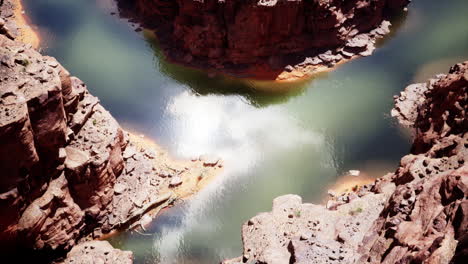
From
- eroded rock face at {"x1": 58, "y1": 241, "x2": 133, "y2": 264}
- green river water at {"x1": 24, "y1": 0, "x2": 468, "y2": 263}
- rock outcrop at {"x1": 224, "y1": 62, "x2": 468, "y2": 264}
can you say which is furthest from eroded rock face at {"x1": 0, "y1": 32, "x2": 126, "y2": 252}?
rock outcrop at {"x1": 224, "y1": 62, "x2": 468, "y2": 264}

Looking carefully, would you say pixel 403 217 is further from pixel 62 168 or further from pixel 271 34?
pixel 271 34

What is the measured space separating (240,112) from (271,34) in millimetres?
6502

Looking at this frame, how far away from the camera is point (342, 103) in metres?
28.5

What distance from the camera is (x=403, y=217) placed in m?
14.3

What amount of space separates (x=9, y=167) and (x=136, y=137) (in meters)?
10.6

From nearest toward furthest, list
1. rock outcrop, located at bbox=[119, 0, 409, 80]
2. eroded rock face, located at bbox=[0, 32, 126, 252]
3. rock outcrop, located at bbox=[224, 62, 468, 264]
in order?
rock outcrop, located at bbox=[224, 62, 468, 264] < eroded rock face, located at bbox=[0, 32, 126, 252] < rock outcrop, located at bbox=[119, 0, 409, 80]

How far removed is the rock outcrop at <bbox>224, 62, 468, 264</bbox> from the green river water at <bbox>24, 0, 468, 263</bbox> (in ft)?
8.57

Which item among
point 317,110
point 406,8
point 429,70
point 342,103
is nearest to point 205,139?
point 317,110

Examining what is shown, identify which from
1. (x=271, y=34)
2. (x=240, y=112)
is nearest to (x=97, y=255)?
(x=240, y=112)

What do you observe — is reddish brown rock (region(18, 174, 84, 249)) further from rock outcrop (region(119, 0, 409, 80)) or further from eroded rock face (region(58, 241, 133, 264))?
rock outcrop (region(119, 0, 409, 80))

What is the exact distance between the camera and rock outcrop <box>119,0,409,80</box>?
2986 cm

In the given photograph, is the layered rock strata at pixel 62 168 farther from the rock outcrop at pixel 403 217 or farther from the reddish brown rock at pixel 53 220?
the rock outcrop at pixel 403 217

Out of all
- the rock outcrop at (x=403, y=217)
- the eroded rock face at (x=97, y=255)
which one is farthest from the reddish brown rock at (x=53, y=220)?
the rock outcrop at (x=403, y=217)

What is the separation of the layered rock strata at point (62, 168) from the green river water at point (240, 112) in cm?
142
